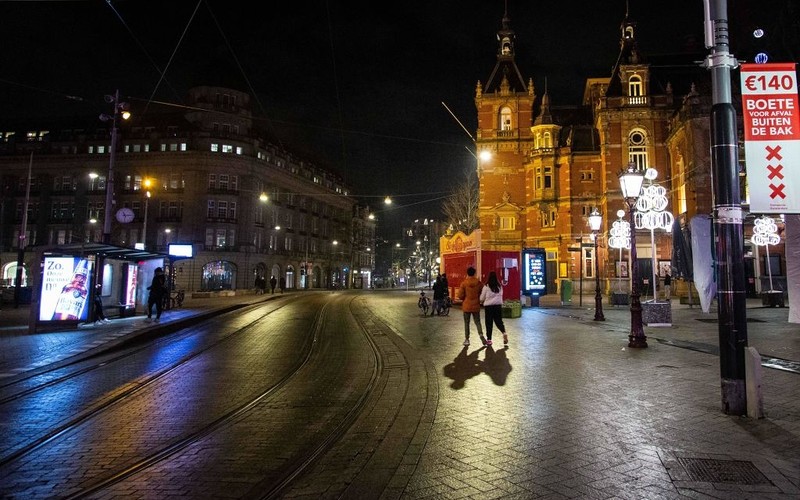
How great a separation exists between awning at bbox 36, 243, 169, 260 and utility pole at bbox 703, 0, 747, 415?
52.5 feet

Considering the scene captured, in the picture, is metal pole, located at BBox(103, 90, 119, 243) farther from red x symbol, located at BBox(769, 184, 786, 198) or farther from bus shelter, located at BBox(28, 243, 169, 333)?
red x symbol, located at BBox(769, 184, 786, 198)

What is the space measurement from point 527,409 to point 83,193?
229 feet

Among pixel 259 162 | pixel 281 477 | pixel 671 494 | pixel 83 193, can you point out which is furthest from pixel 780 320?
pixel 83 193

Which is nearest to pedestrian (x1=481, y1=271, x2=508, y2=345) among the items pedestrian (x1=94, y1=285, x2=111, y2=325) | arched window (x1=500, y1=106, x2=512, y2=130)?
pedestrian (x1=94, y1=285, x2=111, y2=325)

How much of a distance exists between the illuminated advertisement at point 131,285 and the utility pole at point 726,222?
19930mm

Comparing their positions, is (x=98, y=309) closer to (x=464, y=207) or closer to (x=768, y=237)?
(x=768, y=237)

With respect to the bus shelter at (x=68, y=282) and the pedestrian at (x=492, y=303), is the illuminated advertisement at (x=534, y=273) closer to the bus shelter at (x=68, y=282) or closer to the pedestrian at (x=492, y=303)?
the pedestrian at (x=492, y=303)

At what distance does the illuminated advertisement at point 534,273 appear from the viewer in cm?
2702

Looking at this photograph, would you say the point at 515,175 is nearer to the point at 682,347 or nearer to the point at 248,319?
the point at 248,319

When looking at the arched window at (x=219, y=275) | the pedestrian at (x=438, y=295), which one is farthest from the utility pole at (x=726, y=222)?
the arched window at (x=219, y=275)

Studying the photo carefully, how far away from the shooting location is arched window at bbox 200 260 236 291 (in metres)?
57.2

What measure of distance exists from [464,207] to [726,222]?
4856cm

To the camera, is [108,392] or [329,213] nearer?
[108,392]

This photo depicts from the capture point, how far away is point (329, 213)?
82125 millimetres
